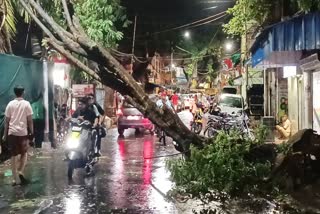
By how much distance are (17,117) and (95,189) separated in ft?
7.66

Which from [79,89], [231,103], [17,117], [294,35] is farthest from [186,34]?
[17,117]

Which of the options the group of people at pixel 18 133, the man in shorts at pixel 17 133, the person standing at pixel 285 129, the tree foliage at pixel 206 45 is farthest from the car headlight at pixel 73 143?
the tree foliage at pixel 206 45

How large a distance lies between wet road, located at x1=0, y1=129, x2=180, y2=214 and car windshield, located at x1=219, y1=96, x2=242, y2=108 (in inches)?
577

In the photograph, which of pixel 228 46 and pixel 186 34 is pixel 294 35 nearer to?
pixel 186 34

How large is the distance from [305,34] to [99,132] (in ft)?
17.9

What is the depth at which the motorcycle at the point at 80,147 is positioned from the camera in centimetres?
1017

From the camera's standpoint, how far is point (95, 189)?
29.6 ft

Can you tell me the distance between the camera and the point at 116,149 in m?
16.3

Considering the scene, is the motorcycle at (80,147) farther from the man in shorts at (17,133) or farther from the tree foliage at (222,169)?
the tree foliage at (222,169)

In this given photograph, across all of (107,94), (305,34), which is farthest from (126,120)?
(305,34)

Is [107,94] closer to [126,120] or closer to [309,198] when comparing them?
[126,120]

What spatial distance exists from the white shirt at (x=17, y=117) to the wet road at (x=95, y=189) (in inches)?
45.0

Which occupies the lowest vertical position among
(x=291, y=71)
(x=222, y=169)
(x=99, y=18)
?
(x=222, y=169)

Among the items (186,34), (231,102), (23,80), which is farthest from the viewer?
(186,34)
